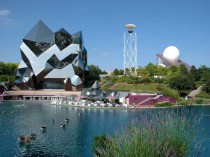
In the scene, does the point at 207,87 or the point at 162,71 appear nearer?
the point at 207,87

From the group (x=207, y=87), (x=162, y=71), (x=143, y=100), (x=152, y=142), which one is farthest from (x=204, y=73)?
(x=152, y=142)

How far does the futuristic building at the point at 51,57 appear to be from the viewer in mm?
63750

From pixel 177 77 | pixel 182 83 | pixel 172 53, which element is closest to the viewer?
pixel 182 83

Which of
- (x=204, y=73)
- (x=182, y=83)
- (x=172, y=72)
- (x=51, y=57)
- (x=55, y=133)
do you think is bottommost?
(x=55, y=133)

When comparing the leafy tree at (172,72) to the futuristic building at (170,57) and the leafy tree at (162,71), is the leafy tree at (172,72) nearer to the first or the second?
the leafy tree at (162,71)

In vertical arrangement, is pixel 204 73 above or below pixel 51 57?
below

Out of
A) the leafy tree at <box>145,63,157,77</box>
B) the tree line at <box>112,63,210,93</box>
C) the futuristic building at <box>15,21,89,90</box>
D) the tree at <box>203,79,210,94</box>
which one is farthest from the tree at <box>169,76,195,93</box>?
the futuristic building at <box>15,21,89,90</box>

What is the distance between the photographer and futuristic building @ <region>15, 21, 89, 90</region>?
2510 inches

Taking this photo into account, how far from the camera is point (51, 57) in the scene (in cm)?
6425

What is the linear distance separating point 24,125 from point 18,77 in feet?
119

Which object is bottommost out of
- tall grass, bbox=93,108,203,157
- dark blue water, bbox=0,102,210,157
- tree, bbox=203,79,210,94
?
dark blue water, bbox=0,102,210,157

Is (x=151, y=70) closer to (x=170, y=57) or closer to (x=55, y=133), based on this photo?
(x=170, y=57)

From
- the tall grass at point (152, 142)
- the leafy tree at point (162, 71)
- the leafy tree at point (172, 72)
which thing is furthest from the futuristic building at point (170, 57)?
the tall grass at point (152, 142)

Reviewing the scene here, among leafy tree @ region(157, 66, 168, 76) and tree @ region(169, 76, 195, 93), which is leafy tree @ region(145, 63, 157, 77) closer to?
leafy tree @ region(157, 66, 168, 76)
